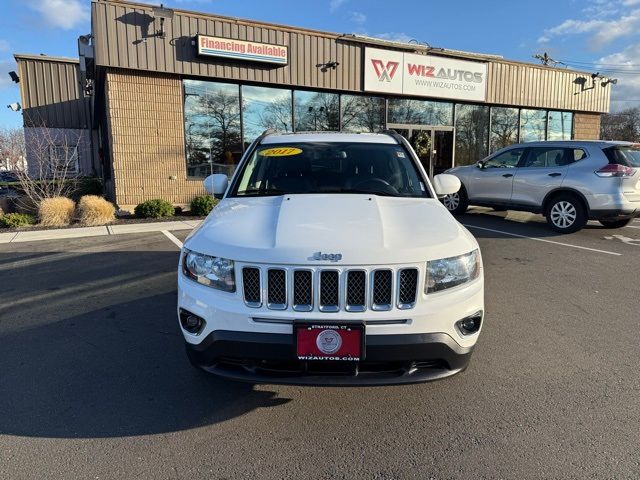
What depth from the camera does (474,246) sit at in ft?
9.61

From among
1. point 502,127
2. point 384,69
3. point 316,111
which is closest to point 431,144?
point 384,69

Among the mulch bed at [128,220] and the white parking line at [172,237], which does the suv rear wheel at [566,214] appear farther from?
the mulch bed at [128,220]

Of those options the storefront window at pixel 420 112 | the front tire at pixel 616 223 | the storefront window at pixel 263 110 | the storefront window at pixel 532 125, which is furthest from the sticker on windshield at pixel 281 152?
the storefront window at pixel 532 125

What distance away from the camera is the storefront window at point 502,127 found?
18.0 meters

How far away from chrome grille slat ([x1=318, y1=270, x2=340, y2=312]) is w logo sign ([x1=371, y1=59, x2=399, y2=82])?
534 inches

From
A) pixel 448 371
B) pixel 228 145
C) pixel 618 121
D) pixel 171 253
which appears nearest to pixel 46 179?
pixel 228 145

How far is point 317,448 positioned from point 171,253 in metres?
5.69

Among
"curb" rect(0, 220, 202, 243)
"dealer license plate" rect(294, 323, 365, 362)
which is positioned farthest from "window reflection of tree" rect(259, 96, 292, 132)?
"dealer license plate" rect(294, 323, 365, 362)

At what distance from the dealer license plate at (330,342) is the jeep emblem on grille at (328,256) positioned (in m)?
0.36

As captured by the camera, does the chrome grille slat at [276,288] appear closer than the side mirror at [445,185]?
Yes

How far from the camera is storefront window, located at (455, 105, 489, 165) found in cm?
1728

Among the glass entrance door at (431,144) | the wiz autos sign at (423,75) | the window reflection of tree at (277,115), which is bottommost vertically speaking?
the glass entrance door at (431,144)

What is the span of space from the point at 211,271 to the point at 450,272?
4.57ft

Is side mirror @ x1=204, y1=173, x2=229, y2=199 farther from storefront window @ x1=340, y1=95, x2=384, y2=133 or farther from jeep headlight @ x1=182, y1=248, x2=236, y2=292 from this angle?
storefront window @ x1=340, y1=95, x2=384, y2=133
